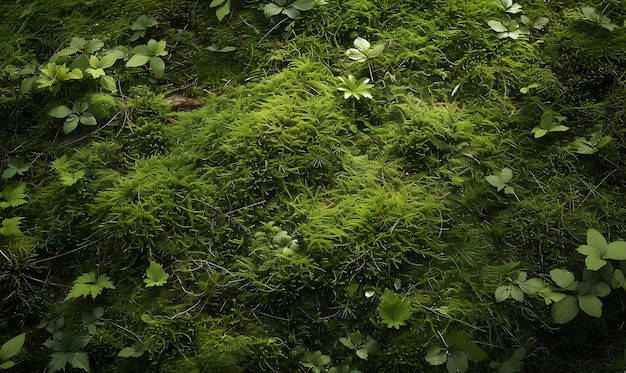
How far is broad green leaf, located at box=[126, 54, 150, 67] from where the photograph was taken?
108 inches

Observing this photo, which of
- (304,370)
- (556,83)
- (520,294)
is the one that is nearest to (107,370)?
(304,370)

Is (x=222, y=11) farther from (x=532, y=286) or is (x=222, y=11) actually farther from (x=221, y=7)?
(x=532, y=286)

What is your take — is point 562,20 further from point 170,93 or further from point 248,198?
point 170,93

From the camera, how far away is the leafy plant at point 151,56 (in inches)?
109

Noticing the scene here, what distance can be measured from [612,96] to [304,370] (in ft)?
6.54

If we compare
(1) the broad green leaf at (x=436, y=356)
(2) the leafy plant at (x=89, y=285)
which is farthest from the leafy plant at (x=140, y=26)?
(1) the broad green leaf at (x=436, y=356)

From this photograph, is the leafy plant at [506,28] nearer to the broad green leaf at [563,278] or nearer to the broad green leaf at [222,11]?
the broad green leaf at [563,278]

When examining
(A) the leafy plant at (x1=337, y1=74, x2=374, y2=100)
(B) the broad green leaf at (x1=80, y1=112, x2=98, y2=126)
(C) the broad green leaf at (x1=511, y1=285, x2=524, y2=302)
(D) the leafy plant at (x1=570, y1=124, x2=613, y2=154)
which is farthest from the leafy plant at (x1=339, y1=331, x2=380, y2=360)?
(B) the broad green leaf at (x1=80, y1=112, x2=98, y2=126)

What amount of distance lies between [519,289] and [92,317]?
1701 mm

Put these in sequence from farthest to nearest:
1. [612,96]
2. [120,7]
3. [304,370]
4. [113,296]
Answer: [120,7] < [612,96] < [113,296] < [304,370]

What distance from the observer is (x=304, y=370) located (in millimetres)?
1958

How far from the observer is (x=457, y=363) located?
74.0 inches

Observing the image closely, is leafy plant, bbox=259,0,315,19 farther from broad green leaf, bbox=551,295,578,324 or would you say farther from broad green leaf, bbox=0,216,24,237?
broad green leaf, bbox=551,295,578,324

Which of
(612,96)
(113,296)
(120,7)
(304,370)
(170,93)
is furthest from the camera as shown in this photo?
(120,7)
